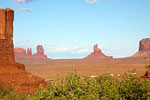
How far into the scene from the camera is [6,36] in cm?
2481

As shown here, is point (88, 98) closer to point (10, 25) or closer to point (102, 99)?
point (102, 99)

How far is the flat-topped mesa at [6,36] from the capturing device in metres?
24.4

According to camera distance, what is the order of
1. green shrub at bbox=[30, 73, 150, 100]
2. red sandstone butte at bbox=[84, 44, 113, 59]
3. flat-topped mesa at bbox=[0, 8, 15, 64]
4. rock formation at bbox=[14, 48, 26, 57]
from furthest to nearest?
rock formation at bbox=[14, 48, 26, 57] < red sandstone butte at bbox=[84, 44, 113, 59] < flat-topped mesa at bbox=[0, 8, 15, 64] < green shrub at bbox=[30, 73, 150, 100]

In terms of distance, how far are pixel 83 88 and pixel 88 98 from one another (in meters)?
0.98

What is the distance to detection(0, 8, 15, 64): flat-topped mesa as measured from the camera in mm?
24406

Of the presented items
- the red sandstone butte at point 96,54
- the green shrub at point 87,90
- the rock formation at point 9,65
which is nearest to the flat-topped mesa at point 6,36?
the rock formation at point 9,65

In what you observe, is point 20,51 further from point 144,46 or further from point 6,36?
point 6,36

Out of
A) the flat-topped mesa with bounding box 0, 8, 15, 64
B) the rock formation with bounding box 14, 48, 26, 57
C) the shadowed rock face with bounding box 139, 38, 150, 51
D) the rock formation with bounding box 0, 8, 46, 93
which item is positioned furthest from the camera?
the rock formation with bounding box 14, 48, 26, 57

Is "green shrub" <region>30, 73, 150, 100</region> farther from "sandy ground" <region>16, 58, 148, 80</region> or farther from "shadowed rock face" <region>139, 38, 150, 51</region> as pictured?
"shadowed rock face" <region>139, 38, 150, 51</region>

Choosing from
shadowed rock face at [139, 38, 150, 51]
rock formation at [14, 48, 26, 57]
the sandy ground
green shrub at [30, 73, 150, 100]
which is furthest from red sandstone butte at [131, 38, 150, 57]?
green shrub at [30, 73, 150, 100]

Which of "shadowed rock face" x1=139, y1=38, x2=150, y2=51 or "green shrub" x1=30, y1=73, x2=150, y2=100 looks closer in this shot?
"green shrub" x1=30, y1=73, x2=150, y2=100

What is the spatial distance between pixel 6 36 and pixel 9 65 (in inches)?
115

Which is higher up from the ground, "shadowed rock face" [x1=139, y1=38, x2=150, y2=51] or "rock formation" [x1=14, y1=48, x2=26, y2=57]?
"shadowed rock face" [x1=139, y1=38, x2=150, y2=51]

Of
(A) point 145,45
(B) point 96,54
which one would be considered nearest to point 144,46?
(A) point 145,45
